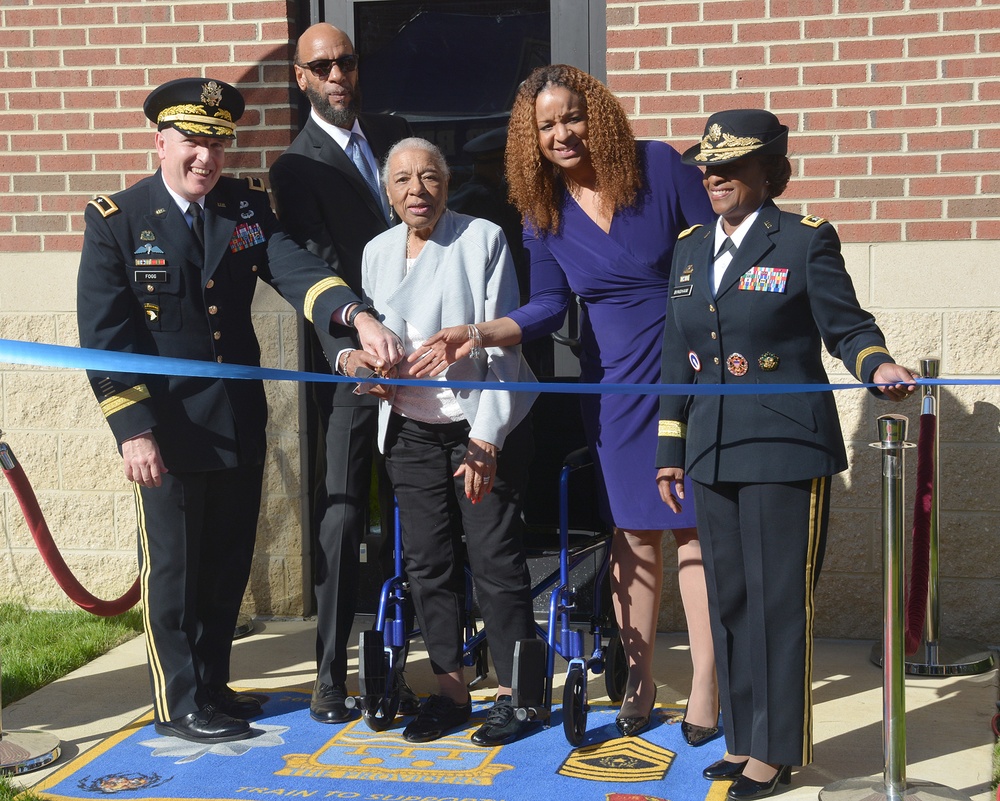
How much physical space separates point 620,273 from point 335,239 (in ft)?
3.34

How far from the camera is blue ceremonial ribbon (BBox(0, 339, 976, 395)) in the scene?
3.22 meters

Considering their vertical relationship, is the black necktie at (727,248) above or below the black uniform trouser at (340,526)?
above

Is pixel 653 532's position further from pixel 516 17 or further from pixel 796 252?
pixel 516 17

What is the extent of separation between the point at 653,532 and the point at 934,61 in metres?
2.28

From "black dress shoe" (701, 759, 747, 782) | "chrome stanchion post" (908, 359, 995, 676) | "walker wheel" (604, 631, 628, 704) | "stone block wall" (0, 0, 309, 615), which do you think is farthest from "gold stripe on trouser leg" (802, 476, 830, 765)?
"stone block wall" (0, 0, 309, 615)

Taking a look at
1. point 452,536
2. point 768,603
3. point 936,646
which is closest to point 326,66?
point 452,536

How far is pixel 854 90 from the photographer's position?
16.8ft

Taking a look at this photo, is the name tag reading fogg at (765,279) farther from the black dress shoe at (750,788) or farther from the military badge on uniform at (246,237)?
the military badge on uniform at (246,237)

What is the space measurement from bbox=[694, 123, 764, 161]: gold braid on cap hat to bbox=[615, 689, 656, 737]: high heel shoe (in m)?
1.86

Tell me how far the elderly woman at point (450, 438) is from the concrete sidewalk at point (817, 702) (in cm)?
59

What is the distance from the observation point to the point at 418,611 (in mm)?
4273

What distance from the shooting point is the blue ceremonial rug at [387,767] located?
3785 mm

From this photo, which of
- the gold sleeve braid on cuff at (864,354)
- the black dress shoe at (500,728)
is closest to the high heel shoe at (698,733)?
the black dress shoe at (500,728)

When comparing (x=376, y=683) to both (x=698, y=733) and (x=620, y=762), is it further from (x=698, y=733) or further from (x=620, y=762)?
(x=698, y=733)
